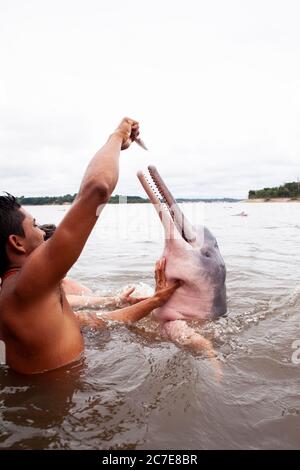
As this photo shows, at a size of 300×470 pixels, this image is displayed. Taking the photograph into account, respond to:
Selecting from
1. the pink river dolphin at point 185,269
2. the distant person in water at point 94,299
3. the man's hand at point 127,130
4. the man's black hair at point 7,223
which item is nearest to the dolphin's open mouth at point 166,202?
the pink river dolphin at point 185,269

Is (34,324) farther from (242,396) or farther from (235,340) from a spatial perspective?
(235,340)

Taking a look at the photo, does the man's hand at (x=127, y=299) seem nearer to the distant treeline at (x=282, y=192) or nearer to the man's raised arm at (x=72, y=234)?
the man's raised arm at (x=72, y=234)

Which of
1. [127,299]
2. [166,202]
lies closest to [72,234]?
[166,202]

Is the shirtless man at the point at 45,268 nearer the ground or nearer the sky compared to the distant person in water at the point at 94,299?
nearer the sky

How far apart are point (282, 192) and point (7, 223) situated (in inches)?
3131

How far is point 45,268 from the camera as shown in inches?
101

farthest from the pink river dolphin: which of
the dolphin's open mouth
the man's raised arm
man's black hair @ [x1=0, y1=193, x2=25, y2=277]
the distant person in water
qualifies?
the man's raised arm

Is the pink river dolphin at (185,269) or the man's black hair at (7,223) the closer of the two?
the man's black hair at (7,223)

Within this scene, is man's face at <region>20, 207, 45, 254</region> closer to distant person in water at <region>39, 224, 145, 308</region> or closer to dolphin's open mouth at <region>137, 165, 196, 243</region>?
dolphin's open mouth at <region>137, 165, 196, 243</region>

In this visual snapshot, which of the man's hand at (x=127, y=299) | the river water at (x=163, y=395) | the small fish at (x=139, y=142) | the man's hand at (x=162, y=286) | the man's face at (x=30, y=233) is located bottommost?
the river water at (x=163, y=395)

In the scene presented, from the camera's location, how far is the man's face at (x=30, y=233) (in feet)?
9.96

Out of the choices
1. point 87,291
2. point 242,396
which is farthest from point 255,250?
point 242,396

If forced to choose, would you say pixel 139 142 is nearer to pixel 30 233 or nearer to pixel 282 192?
pixel 30 233

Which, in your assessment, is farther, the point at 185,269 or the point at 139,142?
the point at 185,269
